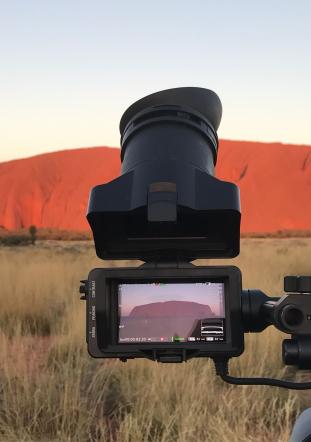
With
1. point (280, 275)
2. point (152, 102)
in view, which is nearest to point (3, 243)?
point (280, 275)

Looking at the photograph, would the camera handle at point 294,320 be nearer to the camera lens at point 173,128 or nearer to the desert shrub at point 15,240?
the camera lens at point 173,128

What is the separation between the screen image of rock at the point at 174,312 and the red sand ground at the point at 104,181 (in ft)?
174

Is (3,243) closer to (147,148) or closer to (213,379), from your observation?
(213,379)

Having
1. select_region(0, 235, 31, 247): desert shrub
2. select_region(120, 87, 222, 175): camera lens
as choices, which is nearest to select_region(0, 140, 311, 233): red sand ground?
select_region(0, 235, 31, 247): desert shrub

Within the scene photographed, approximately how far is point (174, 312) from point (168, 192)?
310mm

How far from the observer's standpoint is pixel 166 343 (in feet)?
4.66

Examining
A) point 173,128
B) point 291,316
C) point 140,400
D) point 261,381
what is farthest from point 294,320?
point 140,400

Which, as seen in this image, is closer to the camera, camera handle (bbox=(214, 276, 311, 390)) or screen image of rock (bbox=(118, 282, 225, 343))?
camera handle (bbox=(214, 276, 311, 390))

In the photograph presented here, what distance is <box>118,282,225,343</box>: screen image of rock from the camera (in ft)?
4.68

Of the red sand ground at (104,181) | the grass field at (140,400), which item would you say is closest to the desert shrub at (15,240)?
the grass field at (140,400)

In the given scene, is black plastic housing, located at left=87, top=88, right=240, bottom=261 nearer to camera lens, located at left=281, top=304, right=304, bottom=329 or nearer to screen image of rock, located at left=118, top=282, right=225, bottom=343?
screen image of rock, located at left=118, top=282, right=225, bottom=343

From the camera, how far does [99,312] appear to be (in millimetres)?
1425

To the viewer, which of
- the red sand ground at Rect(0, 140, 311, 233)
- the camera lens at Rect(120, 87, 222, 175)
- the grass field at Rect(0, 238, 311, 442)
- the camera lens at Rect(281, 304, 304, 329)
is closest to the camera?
the camera lens at Rect(281, 304, 304, 329)

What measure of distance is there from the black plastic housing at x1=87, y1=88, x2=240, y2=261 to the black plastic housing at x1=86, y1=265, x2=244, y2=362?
0.22ft
